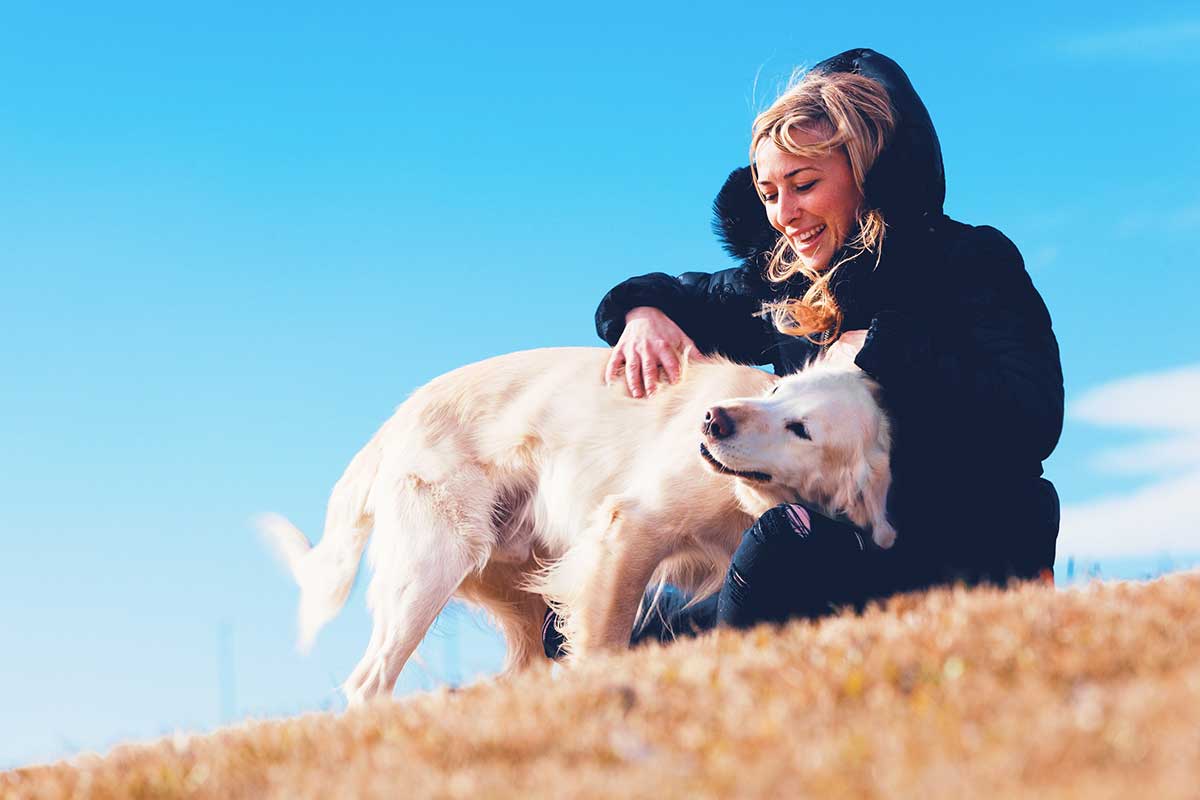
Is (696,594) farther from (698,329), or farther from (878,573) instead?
(698,329)

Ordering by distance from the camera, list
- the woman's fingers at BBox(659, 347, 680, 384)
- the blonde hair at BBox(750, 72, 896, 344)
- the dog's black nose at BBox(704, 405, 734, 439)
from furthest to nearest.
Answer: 1. the woman's fingers at BBox(659, 347, 680, 384)
2. the blonde hair at BBox(750, 72, 896, 344)
3. the dog's black nose at BBox(704, 405, 734, 439)

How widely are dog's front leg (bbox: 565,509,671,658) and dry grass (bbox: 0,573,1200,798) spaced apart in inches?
45.4

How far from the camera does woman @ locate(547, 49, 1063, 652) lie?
4.32m

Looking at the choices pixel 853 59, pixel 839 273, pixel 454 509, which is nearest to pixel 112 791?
pixel 454 509

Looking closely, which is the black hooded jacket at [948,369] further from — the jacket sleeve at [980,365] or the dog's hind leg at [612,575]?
the dog's hind leg at [612,575]

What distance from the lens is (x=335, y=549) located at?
5.95 meters

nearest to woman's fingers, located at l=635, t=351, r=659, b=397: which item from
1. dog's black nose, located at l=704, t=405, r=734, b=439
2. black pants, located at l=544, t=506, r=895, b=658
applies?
black pants, located at l=544, t=506, r=895, b=658

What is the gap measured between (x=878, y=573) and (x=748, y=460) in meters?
0.74

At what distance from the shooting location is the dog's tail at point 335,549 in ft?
19.3

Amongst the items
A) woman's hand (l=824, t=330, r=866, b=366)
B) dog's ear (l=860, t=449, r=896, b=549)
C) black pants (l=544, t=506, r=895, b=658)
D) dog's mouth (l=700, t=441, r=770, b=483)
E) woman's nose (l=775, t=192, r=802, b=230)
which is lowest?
black pants (l=544, t=506, r=895, b=658)

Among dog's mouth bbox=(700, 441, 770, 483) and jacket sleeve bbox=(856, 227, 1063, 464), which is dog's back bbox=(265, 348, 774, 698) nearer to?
dog's mouth bbox=(700, 441, 770, 483)

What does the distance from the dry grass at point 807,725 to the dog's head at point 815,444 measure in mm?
916

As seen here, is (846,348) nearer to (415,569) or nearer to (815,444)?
(815,444)

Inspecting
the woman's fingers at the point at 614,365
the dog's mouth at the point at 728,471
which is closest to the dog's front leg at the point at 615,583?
the dog's mouth at the point at 728,471
